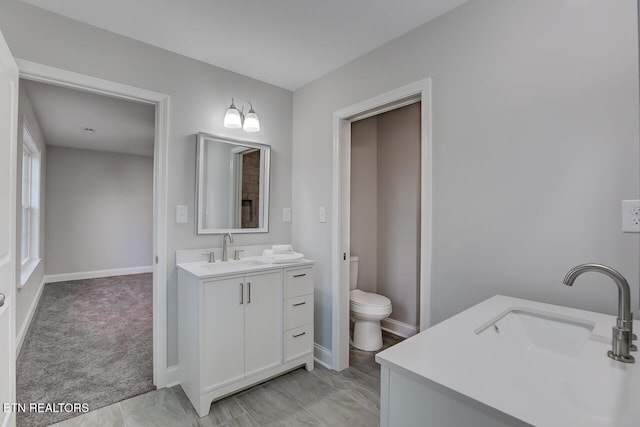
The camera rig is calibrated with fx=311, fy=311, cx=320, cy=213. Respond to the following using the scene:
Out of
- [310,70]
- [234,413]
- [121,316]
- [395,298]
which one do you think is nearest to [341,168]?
[310,70]

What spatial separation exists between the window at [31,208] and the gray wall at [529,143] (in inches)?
171

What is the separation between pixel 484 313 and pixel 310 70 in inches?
84.3

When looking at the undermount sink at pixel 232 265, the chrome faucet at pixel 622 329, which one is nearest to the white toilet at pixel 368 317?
the undermount sink at pixel 232 265

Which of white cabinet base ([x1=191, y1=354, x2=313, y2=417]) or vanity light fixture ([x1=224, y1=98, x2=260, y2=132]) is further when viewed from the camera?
vanity light fixture ([x1=224, y1=98, x2=260, y2=132])

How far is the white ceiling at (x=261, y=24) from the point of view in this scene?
1.73 metres

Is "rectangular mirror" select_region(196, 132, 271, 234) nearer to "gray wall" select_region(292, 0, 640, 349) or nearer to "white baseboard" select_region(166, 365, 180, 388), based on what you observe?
"white baseboard" select_region(166, 365, 180, 388)

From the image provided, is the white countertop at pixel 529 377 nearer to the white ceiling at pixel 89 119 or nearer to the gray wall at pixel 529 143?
the gray wall at pixel 529 143

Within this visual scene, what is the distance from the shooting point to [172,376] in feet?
7.14

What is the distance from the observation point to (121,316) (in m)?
3.55

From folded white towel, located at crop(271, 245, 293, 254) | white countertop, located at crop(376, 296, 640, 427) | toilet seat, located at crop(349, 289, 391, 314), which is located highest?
folded white towel, located at crop(271, 245, 293, 254)

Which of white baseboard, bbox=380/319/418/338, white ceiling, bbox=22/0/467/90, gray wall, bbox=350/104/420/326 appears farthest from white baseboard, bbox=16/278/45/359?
white baseboard, bbox=380/319/418/338

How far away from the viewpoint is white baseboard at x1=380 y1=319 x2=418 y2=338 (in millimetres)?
2922

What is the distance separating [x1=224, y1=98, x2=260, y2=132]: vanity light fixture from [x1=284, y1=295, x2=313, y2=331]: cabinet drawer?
137cm

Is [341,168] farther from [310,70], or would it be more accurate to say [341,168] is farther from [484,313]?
[484,313]
